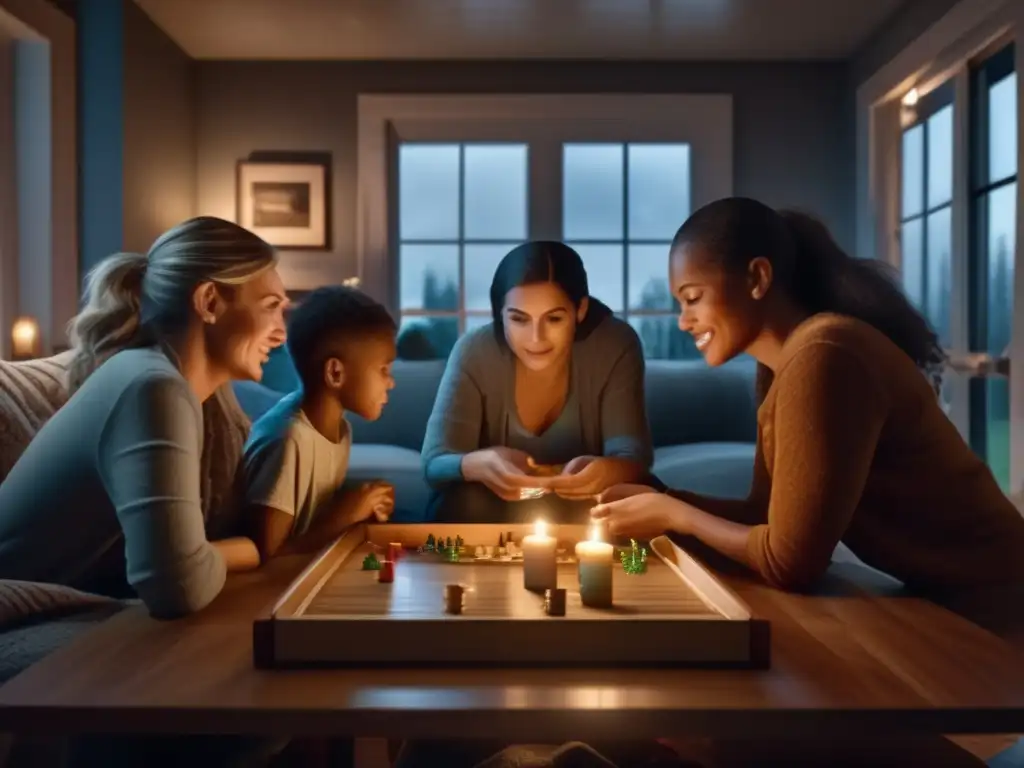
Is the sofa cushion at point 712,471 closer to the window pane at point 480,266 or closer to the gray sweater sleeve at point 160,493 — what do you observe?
the window pane at point 480,266

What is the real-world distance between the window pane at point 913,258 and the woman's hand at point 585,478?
190cm

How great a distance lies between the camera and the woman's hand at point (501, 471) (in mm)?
1167

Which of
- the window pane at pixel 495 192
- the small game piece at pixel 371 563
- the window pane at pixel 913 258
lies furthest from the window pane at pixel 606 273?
the small game piece at pixel 371 563

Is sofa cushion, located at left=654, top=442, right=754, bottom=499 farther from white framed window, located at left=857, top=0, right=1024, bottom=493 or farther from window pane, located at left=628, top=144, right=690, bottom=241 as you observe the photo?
window pane, located at left=628, top=144, right=690, bottom=241

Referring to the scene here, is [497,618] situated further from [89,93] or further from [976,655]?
[89,93]

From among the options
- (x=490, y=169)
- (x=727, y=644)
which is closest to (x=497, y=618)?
(x=727, y=644)

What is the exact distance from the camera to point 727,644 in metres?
0.73

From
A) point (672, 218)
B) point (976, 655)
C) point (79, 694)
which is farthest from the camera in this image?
point (672, 218)

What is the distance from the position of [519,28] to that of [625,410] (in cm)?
206

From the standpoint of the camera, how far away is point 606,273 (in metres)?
3.01

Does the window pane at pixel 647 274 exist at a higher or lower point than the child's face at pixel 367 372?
higher

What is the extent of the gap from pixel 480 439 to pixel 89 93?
Answer: 1.95m

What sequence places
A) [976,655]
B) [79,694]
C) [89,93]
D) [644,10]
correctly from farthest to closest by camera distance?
[644,10] < [89,93] < [976,655] < [79,694]

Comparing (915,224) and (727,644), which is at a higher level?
(915,224)
